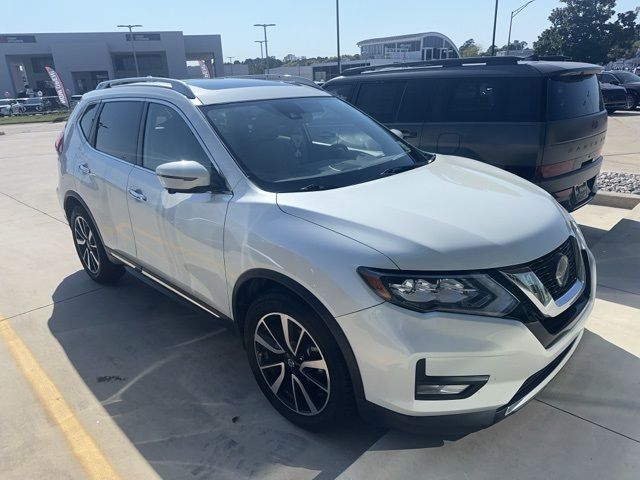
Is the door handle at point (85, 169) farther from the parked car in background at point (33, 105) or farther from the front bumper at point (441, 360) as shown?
the parked car in background at point (33, 105)

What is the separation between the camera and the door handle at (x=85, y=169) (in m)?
4.20

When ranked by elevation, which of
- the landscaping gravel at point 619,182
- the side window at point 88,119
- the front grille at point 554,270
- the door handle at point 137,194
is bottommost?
the landscaping gravel at point 619,182

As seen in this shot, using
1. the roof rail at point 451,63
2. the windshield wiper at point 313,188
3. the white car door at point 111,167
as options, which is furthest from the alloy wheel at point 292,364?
the roof rail at point 451,63

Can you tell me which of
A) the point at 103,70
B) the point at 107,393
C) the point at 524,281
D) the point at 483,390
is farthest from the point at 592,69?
the point at 103,70

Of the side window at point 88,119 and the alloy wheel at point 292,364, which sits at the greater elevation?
the side window at point 88,119

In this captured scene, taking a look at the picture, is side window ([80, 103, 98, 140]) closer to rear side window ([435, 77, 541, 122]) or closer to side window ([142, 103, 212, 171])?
side window ([142, 103, 212, 171])

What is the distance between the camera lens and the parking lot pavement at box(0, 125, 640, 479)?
2.49 metres

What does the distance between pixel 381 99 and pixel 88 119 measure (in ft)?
10.9

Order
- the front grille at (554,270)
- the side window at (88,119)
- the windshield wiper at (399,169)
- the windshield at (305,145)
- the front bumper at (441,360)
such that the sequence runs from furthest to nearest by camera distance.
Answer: the side window at (88,119)
the windshield wiper at (399,169)
the windshield at (305,145)
the front grille at (554,270)
the front bumper at (441,360)

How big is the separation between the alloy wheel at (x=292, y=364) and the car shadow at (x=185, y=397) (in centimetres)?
19

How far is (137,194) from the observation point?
350 cm

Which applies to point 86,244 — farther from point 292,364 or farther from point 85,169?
point 292,364

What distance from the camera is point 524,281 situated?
219 cm

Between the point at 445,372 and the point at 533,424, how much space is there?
3.18 feet
